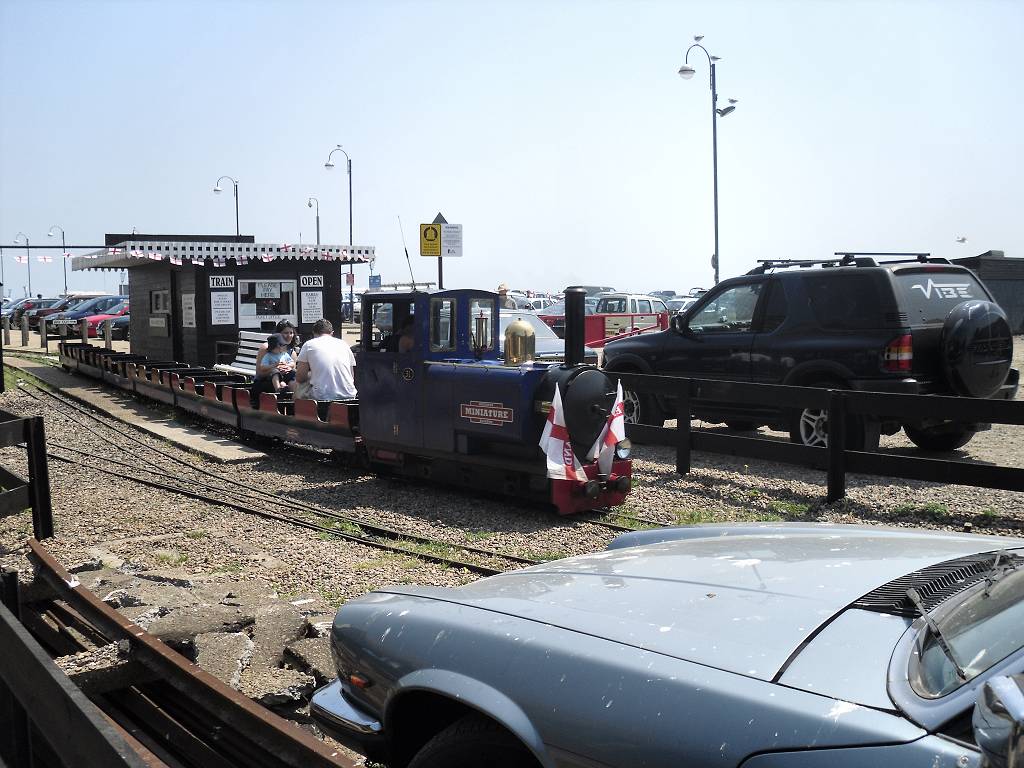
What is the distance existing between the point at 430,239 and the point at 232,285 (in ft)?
19.9

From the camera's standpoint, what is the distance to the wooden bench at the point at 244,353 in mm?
17100

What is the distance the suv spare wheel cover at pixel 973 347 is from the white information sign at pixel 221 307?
13492mm

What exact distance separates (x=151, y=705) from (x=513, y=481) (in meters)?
4.81

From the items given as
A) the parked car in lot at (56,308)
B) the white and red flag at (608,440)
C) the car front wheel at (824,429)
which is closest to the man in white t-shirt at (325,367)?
the white and red flag at (608,440)

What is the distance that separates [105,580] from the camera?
21.2 ft

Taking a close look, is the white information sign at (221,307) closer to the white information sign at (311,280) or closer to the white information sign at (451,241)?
the white information sign at (311,280)

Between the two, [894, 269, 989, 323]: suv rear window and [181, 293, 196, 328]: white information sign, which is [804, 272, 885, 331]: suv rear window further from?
[181, 293, 196, 328]: white information sign

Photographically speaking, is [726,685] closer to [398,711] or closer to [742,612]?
[742,612]

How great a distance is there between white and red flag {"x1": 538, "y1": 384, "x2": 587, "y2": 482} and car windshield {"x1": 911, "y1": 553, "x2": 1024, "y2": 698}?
5.92 meters

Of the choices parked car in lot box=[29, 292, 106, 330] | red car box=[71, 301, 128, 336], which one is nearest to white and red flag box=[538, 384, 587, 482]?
red car box=[71, 301, 128, 336]

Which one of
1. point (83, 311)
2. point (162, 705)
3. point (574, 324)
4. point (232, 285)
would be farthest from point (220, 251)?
point (83, 311)

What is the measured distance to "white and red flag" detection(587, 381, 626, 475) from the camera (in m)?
8.52

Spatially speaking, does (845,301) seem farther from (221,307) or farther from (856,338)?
(221,307)

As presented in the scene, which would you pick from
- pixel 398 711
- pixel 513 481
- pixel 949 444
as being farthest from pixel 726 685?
pixel 949 444
